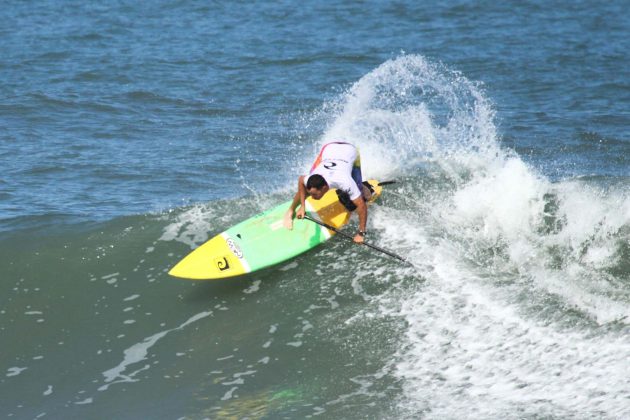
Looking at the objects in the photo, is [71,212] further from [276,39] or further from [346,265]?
[276,39]

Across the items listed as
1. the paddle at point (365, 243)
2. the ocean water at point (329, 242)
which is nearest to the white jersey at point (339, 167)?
the paddle at point (365, 243)

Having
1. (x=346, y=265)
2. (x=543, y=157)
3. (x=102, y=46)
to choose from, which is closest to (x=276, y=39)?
(x=102, y=46)

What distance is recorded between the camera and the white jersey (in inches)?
396

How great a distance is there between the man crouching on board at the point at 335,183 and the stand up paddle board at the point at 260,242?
19cm

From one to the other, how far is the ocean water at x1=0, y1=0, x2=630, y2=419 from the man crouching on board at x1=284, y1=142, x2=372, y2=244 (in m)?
0.55

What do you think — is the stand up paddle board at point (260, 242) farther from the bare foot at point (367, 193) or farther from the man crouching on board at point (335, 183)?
the bare foot at point (367, 193)

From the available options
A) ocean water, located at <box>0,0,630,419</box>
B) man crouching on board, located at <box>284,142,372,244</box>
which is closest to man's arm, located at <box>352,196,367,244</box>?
man crouching on board, located at <box>284,142,372,244</box>

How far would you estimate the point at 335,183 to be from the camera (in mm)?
10070

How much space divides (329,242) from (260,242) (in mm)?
919

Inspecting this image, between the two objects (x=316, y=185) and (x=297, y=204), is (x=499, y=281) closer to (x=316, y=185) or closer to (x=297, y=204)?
(x=316, y=185)

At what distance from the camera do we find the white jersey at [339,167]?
1006cm

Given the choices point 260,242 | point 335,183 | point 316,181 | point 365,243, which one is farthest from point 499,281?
point 260,242

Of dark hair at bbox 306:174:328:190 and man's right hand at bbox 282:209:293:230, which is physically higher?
dark hair at bbox 306:174:328:190

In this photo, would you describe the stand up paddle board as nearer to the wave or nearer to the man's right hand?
the man's right hand
